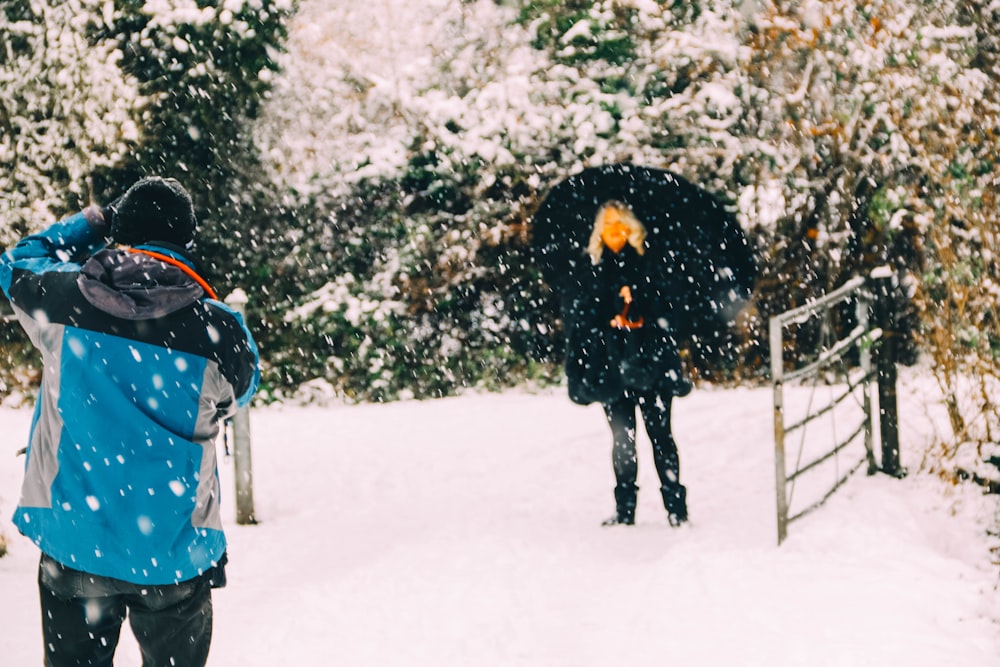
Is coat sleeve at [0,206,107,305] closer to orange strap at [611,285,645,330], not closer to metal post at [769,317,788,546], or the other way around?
metal post at [769,317,788,546]

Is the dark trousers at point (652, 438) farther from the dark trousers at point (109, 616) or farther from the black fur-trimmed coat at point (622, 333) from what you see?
the dark trousers at point (109, 616)

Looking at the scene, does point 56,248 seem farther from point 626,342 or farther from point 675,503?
point 675,503

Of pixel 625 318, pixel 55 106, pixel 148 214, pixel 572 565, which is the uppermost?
pixel 55 106

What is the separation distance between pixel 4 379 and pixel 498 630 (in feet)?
23.1

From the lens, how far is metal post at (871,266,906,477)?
540 centimetres

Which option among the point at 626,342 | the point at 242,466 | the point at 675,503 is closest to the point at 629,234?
the point at 626,342

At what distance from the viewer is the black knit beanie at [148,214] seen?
2.22m

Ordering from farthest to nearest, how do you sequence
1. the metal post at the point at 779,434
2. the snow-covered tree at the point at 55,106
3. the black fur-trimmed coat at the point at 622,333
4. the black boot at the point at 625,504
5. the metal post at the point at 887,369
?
1. the snow-covered tree at the point at 55,106
2. the metal post at the point at 887,369
3. the black boot at the point at 625,504
4. the black fur-trimmed coat at the point at 622,333
5. the metal post at the point at 779,434

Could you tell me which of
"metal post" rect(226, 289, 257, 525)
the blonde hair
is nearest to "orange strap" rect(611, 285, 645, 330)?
the blonde hair

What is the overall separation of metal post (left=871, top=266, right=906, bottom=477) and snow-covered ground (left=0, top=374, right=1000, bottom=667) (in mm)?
205

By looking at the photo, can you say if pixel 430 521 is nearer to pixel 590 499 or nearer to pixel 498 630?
pixel 590 499

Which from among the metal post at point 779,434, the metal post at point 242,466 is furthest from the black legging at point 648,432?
the metal post at point 242,466

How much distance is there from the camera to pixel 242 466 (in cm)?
517

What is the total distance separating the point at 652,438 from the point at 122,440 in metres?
3.26
